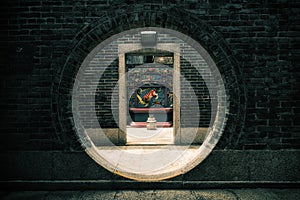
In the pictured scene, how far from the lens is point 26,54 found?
10.6ft

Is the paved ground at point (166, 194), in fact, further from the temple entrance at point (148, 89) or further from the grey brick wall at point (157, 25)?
the temple entrance at point (148, 89)

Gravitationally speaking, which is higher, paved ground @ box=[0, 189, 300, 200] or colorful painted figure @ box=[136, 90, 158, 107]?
colorful painted figure @ box=[136, 90, 158, 107]

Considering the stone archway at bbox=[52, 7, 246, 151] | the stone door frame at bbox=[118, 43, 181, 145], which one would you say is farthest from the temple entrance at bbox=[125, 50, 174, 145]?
the stone archway at bbox=[52, 7, 246, 151]

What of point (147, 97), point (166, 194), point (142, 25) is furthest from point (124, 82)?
point (147, 97)

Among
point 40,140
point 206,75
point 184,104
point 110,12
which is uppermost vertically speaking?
point 110,12

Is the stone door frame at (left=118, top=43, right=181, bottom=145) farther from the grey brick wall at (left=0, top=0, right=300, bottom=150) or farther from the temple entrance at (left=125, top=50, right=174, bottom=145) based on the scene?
the temple entrance at (left=125, top=50, right=174, bottom=145)

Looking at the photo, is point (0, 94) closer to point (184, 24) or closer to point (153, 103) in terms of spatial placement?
point (184, 24)

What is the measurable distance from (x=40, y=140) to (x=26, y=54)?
1400mm

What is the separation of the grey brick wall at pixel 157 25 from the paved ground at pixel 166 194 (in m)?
0.68

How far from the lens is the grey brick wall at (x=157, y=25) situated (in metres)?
3.16

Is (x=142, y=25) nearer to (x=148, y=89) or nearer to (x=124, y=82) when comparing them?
(x=124, y=82)

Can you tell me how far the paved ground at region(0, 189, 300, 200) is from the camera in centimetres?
299

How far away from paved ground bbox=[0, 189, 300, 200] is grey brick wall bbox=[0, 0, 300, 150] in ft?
2.22

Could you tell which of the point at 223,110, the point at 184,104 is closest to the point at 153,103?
the point at 184,104
